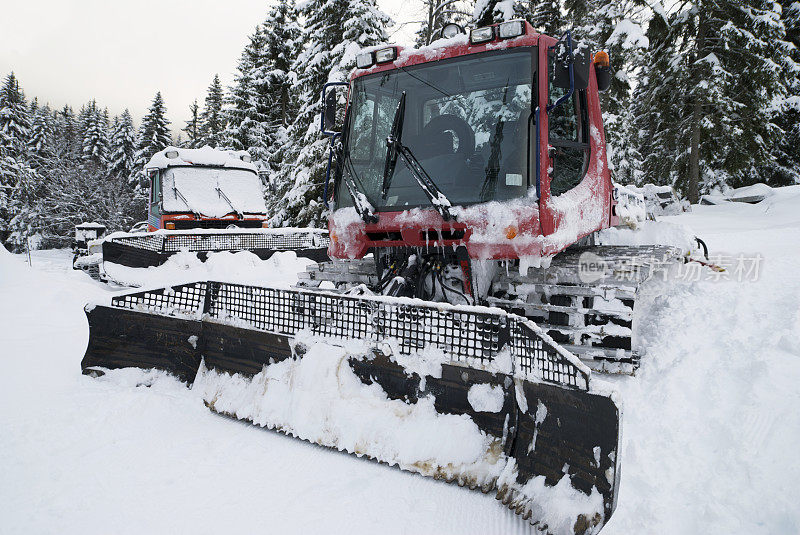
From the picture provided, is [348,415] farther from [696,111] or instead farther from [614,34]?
[696,111]

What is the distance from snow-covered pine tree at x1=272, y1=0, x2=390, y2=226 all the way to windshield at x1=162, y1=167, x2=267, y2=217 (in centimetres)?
472

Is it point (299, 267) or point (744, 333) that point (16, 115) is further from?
point (744, 333)

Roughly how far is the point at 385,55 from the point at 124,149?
51886 mm

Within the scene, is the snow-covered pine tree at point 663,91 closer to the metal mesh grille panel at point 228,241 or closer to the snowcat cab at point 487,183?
the metal mesh grille panel at point 228,241

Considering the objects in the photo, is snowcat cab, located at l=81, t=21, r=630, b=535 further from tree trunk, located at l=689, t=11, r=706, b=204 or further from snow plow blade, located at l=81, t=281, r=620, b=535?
tree trunk, located at l=689, t=11, r=706, b=204

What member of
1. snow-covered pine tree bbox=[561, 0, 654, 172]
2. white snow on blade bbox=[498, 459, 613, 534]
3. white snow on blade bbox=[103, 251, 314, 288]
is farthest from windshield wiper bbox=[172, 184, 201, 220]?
snow-covered pine tree bbox=[561, 0, 654, 172]

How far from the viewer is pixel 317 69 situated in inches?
687

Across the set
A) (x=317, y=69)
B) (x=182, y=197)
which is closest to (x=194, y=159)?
(x=182, y=197)

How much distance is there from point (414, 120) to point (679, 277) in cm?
469

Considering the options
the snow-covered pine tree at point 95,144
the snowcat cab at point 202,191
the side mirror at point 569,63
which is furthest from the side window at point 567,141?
the snow-covered pine tree at point 95,144

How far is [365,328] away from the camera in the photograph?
10.2ft

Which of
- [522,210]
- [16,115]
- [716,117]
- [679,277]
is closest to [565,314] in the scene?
[522,210]

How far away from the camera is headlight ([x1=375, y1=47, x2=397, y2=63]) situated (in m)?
4.47

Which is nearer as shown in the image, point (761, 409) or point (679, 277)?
point (761, 409)
